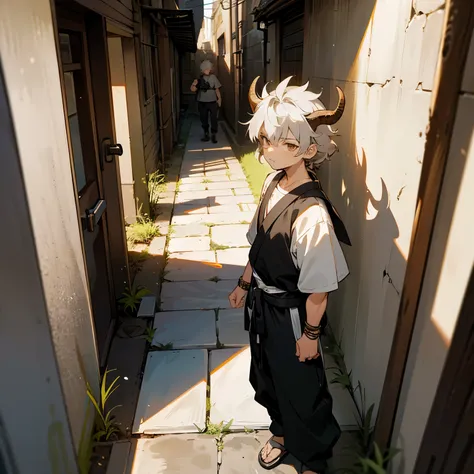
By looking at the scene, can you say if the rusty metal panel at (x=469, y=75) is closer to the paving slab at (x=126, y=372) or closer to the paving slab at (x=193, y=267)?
the paving slab at (x=126, y=372)

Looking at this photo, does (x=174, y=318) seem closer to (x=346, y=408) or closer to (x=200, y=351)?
(x=200, y=351)

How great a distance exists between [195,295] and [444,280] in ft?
9.23

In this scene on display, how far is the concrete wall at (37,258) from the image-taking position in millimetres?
1495

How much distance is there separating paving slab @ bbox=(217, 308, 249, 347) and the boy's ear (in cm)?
185

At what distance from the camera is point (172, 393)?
283 centimetres

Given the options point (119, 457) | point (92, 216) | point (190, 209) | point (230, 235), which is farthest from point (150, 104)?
point (119, 457)

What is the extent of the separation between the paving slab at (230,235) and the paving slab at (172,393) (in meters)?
2.08

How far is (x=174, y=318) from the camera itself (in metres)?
3.69

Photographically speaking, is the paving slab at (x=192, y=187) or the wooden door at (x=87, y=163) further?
the paving slab at (x=192, y=187)

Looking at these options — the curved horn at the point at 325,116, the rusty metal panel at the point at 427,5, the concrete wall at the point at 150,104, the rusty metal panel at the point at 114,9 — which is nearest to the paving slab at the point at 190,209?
the concrete wall at the point at 150,104

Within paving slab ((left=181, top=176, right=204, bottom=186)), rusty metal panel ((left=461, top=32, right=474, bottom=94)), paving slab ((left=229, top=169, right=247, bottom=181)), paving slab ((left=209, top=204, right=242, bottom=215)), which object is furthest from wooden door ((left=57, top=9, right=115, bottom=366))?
paving slab ((left=229, top=169, right=247, bottom=181))

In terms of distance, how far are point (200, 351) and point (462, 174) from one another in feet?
7.70

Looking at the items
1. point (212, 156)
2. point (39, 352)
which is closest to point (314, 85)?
point (39, 352)

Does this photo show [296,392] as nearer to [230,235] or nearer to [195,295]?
[195,295]
